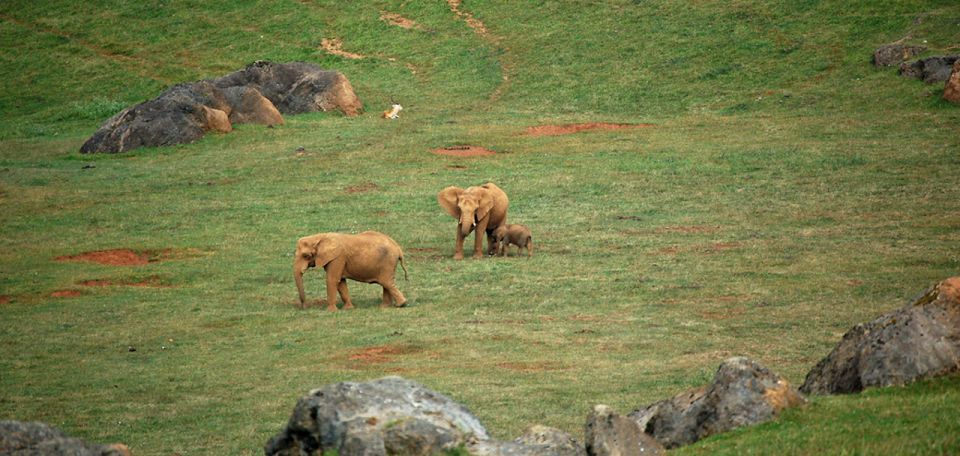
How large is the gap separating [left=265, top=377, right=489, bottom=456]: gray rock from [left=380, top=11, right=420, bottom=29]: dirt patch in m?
57.5

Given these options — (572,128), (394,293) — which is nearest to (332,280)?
(394,293)

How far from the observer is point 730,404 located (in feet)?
44.4

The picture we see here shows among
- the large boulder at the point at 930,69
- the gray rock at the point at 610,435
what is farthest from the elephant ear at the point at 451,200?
the large boulder at the point at 930,69

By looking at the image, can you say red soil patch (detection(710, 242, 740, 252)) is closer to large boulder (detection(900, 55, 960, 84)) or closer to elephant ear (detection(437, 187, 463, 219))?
elephant ear (detection(437, 187, 463, 219))

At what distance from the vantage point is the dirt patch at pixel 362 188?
41.4 meters

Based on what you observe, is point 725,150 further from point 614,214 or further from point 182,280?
point 182,280

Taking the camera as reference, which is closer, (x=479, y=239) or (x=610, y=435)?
(x=610, y=435)

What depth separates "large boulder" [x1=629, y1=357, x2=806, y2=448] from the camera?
1348cm

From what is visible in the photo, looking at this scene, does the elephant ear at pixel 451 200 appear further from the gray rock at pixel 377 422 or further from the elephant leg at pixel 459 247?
the gray rock at pixel 377 422

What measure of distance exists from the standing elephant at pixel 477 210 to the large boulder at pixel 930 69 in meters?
24.4

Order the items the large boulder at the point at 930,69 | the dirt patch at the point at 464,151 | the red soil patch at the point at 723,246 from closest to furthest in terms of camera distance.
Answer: the red soil patch at the point at 723,246 < the dirt patch at the point at 464,151 < the large boulder at the point at 930,69

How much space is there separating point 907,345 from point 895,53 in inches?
1654

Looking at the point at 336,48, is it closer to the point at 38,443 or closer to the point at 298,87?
the point at 298,87

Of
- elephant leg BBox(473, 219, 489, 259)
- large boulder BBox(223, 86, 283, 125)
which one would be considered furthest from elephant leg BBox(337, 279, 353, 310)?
large boulder BBox(223, 86, 283, 125)
